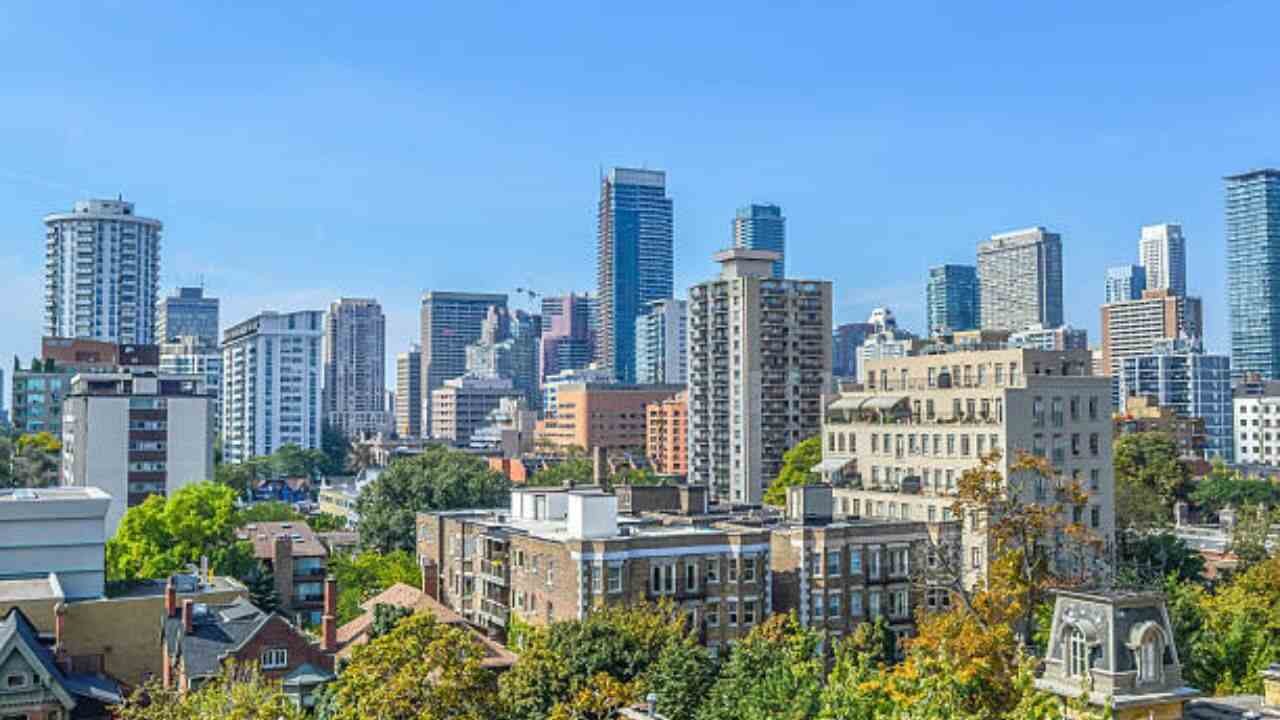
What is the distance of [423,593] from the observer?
68250 millimetres

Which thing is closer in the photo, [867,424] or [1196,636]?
[1196,636]

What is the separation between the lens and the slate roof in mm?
47938

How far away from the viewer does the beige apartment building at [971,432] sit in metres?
A: 79.7

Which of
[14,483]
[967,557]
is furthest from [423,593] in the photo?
[14,483]

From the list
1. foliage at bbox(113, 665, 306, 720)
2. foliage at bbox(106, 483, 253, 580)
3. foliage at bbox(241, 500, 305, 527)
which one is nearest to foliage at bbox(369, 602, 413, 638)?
foliage at bbox(106, 483, 253, 580)

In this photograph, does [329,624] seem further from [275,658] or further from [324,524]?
[324,524]

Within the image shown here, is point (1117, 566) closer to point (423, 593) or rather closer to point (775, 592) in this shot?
point (775, 592)

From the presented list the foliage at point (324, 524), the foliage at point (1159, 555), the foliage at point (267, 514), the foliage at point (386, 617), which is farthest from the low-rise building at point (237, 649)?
the foliage at point (324, 524)

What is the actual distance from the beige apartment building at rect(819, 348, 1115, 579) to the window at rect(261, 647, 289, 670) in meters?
43.0

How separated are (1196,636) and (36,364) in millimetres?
151559

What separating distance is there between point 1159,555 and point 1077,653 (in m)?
57.3

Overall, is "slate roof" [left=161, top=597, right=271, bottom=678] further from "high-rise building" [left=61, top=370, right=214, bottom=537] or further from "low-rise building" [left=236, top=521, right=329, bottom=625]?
"high-rise building" [left=61, top=370, right=214, bottom=537]

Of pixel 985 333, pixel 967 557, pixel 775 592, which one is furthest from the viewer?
pixel 985 333

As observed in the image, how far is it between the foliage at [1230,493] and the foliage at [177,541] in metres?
96.6
